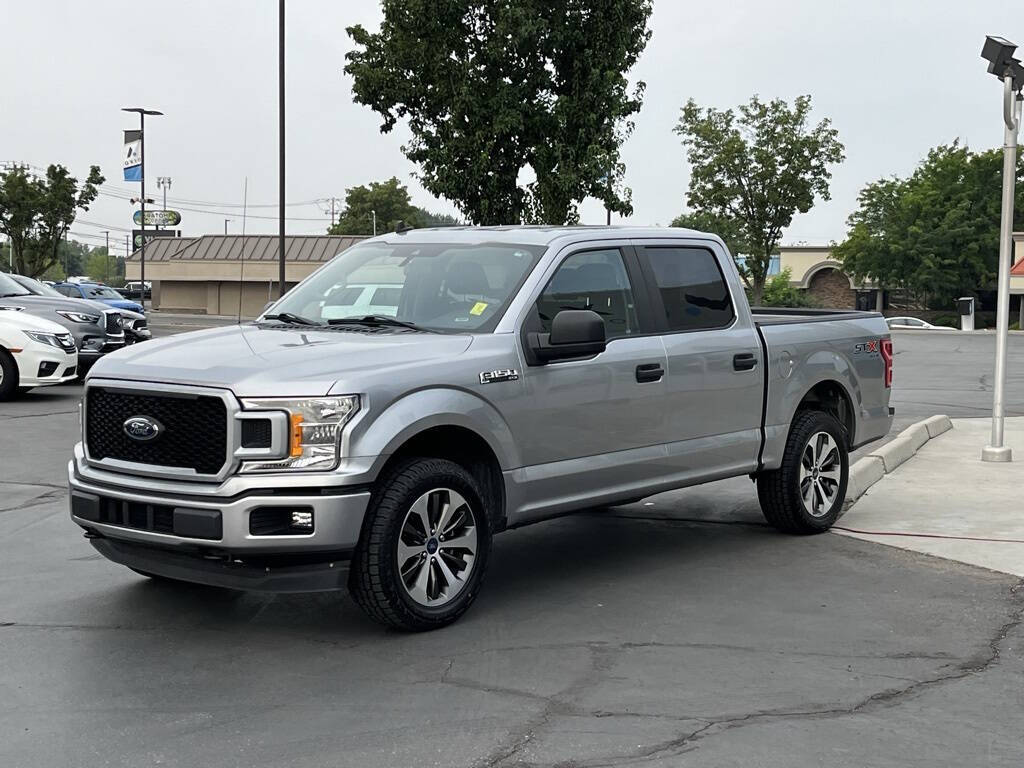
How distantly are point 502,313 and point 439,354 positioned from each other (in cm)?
57

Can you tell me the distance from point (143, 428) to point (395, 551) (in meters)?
1.26

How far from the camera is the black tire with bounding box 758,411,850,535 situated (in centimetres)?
834

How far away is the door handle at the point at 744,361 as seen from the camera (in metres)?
7.87

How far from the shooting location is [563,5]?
99.5ft

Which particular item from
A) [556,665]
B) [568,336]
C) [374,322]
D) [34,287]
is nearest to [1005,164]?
[568,336]

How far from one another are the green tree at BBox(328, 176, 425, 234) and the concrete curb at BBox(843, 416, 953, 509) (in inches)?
3683

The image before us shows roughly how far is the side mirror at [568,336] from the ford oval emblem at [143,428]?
1.88 meters

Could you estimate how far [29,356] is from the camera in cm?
1695

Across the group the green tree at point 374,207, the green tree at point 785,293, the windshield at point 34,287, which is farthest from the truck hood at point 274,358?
the green tree at point 374,207

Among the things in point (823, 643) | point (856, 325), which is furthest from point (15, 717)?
point (856, 325)

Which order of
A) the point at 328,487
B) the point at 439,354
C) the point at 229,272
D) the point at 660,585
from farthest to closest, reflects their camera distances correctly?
the point at 229,272
the point at 660,585
the point at 439,354
the point at 328,487

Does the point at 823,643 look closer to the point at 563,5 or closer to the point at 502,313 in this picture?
the point at 502,313

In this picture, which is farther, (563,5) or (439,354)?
(563,5)

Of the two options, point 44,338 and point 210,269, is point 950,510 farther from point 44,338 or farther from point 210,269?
point 210,269
